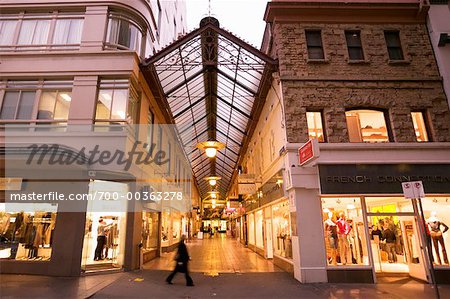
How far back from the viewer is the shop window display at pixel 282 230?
1194cm

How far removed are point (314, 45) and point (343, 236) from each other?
8041 millimetres

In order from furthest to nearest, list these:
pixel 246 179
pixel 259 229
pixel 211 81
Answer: pixel 259 229 < pixel 246 179 < pixel 211 81

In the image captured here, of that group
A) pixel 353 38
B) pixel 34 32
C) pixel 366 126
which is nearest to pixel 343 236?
pixel 366 126

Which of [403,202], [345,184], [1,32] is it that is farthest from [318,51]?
[1,32]

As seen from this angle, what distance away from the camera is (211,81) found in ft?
50.6

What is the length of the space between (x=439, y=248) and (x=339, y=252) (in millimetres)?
3673

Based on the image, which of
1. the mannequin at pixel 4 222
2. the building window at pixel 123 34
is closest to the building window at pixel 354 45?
the building window at pixel 123 34

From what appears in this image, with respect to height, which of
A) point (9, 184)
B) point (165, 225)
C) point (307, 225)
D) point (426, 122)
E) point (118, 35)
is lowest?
point (307, 225)

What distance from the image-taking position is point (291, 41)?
11.8 meters

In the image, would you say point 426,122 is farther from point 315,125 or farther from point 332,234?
point 332,234

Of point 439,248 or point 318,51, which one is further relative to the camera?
point 318,51

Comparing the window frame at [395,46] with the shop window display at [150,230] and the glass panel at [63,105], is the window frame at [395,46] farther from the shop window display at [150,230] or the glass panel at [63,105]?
the glass panel at [63,105]

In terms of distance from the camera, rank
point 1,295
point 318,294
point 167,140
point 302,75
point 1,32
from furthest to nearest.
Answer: point 167,140, point 1,32, point 302,75, point 318,294, point 1,295

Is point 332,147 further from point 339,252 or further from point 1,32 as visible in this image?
point 1,32
